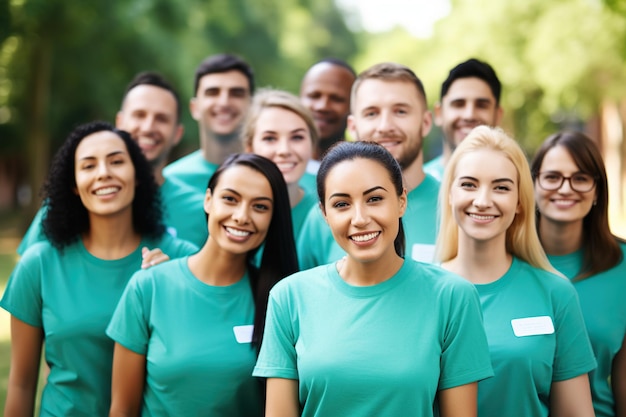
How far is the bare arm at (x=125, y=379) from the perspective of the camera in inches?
144

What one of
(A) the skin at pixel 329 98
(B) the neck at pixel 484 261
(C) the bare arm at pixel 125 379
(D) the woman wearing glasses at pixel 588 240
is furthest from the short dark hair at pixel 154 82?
(B) the neck at pixel 484 261

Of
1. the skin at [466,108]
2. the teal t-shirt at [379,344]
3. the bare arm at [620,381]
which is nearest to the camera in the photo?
the teal t-shirt at [379,344]

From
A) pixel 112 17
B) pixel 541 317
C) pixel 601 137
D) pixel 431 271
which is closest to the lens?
pixel 431 271

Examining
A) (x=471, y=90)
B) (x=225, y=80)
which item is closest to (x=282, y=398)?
(x=471, y=90)

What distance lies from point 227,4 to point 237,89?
19.7 metres

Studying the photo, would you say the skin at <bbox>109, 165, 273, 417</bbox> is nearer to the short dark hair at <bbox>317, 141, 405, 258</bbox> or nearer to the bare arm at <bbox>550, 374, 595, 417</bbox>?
the short dark hair at <bbox>317, 141, 405, 258</bbox>

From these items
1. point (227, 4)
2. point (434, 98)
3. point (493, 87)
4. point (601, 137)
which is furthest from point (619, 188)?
point (493, 87)

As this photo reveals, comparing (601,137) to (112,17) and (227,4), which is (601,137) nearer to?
(227,4)

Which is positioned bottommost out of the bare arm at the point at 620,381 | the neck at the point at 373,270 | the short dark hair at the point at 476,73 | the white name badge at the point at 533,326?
the bare arm at the point at 620,381

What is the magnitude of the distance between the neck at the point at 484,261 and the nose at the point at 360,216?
88 centimetres

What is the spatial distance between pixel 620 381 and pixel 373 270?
1.78 m

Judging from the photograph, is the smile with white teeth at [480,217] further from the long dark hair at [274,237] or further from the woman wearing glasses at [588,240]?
the long dark hair at [274,237]

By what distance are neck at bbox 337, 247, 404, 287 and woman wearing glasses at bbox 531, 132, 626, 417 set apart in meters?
1.47

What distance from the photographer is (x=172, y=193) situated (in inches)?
214
